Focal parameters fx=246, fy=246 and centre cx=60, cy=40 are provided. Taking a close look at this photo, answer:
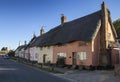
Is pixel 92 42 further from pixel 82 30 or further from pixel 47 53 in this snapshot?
pixel 47 53

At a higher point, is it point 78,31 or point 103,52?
point 78,31

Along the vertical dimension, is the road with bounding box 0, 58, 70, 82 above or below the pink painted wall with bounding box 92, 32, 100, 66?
below

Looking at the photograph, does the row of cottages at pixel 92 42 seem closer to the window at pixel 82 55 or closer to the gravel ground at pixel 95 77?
the window at pixel 82 55

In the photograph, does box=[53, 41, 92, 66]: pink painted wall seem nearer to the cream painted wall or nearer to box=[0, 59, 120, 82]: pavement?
the cream painted wall

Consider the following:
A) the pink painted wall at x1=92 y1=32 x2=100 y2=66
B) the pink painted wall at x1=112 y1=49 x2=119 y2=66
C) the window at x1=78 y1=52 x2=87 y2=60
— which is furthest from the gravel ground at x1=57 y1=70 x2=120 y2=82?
the pink painted wall at x1=112 y1=49 x2=119 y2=66

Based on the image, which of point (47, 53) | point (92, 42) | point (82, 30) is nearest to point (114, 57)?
point (92, 42)

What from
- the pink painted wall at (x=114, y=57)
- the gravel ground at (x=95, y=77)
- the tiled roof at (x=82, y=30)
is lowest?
the gravel ground at (x=95, y=77)

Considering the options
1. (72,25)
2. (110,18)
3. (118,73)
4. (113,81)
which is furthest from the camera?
(72,25)

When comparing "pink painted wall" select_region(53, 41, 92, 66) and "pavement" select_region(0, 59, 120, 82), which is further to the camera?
"pink painted wall" select_region(53, 41, 92, 66)

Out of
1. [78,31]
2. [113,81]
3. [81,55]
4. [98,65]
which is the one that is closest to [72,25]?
[78,31]

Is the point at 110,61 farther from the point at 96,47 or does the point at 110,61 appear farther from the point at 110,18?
the point at 110,18

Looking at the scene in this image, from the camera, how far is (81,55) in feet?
116

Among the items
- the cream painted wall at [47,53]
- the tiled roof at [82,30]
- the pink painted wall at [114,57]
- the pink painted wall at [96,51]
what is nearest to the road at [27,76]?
the pink painted wall at [96,51]

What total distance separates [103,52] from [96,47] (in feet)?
3.94
